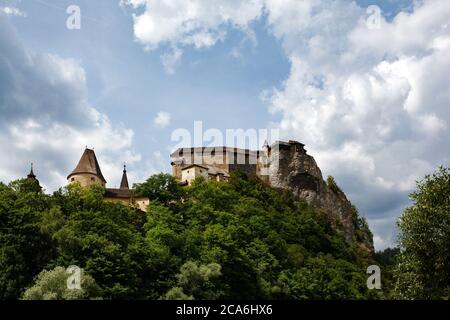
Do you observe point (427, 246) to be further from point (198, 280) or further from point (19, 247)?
point (19, 247)

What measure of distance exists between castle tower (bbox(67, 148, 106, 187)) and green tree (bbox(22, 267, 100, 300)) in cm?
4777

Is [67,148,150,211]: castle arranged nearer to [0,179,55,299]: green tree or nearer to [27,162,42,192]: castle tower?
[27,162,42,192]: castle tower

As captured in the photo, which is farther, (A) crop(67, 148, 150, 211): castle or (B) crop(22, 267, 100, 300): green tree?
(A) crop(67, 148, 150, 211): castle

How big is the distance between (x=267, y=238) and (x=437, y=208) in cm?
4020

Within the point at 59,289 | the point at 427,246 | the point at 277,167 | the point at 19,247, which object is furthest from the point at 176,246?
the point at 277,167

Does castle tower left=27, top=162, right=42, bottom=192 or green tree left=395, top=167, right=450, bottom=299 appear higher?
castle tower left=27, top=162, right=42, bottom=192

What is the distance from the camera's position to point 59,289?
39938mm

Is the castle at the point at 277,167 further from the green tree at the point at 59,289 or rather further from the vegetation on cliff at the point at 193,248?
the green tree at the point at 59,289

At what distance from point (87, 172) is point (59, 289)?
51.2 m

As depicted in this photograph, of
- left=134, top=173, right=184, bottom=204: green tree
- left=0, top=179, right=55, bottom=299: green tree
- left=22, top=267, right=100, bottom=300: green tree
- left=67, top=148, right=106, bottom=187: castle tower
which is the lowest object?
left=22, top=267, right=100, bottom=300: green tree

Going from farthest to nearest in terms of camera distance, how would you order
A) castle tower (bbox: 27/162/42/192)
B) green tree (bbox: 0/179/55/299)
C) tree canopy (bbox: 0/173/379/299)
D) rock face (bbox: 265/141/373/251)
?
rock face (bbox: 265/141/373/251)
castle tower (bbox: 27/162/42/192)
tree canopy (bbox: 0/173/379/299)
green tree (bbox: 0/179/55/299)

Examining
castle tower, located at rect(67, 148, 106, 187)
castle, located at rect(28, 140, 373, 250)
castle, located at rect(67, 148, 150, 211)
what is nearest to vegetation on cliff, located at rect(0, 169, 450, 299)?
castle, located at rect(67, 148, 150, 211)

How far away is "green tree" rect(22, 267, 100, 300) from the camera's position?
39.2 meters

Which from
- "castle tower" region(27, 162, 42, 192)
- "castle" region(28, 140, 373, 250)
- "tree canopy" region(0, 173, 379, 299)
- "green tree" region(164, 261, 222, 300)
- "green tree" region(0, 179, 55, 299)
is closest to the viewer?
"green tree" region(0, 179, 55, 299)
